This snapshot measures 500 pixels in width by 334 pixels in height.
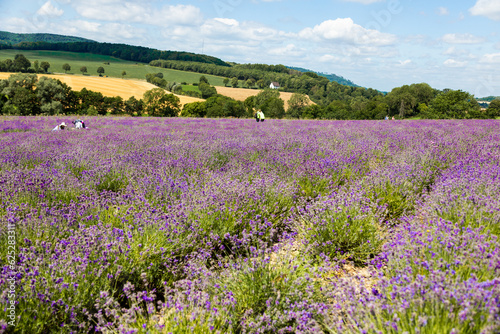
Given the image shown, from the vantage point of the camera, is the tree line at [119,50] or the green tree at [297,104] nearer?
the green tree at [297,104]

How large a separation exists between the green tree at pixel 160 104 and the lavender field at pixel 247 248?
48.8 m

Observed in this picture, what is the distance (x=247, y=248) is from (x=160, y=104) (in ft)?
176

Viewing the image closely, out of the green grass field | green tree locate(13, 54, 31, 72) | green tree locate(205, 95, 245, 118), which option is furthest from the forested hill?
green tree locate(205, 95, 245, 118)

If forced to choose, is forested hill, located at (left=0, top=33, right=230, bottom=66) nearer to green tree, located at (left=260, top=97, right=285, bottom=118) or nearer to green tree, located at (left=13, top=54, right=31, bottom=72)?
green tree, located at (left=13, top=54, right=31, bottom=72)

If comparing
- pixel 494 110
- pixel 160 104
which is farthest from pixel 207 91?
pixel 494 110

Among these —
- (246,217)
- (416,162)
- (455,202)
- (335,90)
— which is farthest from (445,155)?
(335,90)

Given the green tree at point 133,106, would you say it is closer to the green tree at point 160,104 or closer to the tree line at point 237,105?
the tree line at point 237,105

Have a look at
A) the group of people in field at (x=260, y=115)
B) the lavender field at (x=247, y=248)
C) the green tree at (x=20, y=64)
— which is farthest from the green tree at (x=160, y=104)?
the lavender field at (x=247, y=248)

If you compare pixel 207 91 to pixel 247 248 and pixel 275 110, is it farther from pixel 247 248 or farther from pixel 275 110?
pixel 247 248

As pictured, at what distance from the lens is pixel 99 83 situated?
61.6 meters

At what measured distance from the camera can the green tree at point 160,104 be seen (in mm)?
51844

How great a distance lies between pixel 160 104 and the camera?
2066 inches

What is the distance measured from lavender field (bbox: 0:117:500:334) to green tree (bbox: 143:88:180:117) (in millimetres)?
48834

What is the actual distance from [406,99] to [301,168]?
75149mm
